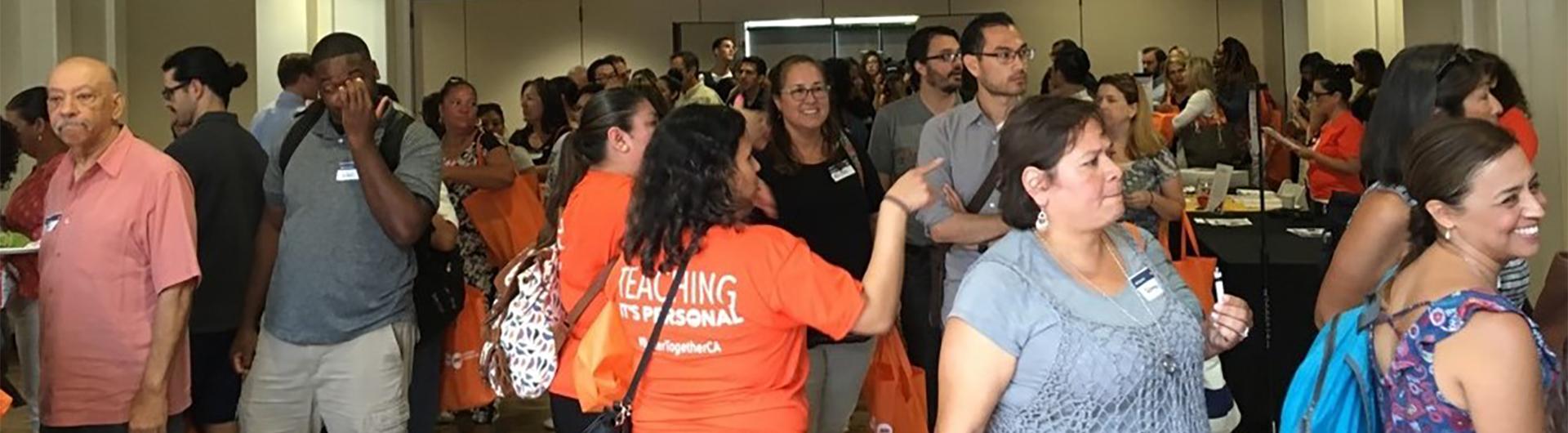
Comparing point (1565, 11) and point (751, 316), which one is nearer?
point (751, 316)

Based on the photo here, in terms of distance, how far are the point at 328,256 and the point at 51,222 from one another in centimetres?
61

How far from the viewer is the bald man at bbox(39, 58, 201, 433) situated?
10.9 feet

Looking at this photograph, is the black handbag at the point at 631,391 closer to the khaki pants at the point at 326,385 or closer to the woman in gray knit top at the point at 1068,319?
the woman in gray knit top at the point at 1068,319

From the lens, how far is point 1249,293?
17.1ft

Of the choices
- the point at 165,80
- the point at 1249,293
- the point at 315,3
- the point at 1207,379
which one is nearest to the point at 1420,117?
the point at 1207,379

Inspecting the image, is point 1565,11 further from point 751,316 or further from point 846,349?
point 751,316

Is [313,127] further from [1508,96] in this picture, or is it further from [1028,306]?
[1508,96]

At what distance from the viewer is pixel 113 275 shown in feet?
11.0

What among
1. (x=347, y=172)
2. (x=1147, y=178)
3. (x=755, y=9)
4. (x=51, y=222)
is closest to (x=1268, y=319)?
(x=1147, y=178)

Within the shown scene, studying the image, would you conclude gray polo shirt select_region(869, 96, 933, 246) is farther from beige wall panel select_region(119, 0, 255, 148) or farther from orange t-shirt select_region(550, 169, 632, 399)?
beige wall panel select_region(119, 0, 255, 148)

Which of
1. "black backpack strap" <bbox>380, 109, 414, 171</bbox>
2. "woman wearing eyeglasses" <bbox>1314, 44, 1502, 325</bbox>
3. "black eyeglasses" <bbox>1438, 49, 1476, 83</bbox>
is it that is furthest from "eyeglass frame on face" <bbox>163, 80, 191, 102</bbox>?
"black eyeglasses" <bbox>1438, 49, 1476, 83</bbox>

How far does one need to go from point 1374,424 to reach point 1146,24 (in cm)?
990

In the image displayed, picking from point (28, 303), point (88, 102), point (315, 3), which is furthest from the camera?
point (315, 3)

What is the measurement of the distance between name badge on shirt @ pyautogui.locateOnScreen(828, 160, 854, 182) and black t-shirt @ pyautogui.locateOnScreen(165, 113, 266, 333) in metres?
1.51
